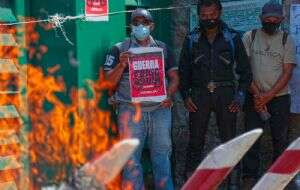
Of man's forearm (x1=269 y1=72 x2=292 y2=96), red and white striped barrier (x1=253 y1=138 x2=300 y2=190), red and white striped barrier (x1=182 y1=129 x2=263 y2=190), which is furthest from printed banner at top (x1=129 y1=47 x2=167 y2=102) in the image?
red and white striped barrier (x1=182 y1=129 x2=263 y2=190)

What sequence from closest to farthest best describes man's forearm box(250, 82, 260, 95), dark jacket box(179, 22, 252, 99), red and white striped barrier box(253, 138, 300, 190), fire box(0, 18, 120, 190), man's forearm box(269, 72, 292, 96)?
1. red and white striped barrier box(253, 138, 300, 190)
2. fire box(0, 18, 120, 190)
3. dark jacket box(179, 22, 252, 99)
4. man's forearm box(269, 72, 292, 96)
5. man's forearm box(250, 82, 260, 95)

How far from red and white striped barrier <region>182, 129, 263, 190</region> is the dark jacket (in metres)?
2.59

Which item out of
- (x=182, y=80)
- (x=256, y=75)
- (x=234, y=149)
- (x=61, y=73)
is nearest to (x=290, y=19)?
(x=256, y=75)

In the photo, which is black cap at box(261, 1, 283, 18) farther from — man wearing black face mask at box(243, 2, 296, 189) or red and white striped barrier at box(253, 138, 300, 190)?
red and white striped barrier at box(253, 138, 300, 190)

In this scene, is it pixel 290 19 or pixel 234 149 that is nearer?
pixel 234 149

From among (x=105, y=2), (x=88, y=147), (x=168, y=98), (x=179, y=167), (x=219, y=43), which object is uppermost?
(x=105, y=2)

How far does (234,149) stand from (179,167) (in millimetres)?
4017

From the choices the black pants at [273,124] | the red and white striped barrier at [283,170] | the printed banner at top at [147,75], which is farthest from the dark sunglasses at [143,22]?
the red and white striped barrier at [283,170]

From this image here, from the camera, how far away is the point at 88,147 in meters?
6.49

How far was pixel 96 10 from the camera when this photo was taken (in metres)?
6.65

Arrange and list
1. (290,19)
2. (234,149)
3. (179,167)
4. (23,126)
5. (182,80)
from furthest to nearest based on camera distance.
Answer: (179,167) → (290,19) → (182,80) → (23,126) → (234,149)

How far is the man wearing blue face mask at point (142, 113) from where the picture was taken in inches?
260

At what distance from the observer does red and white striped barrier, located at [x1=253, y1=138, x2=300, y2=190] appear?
4566 millimetres

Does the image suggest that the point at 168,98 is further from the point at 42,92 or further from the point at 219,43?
the point at 42,92
